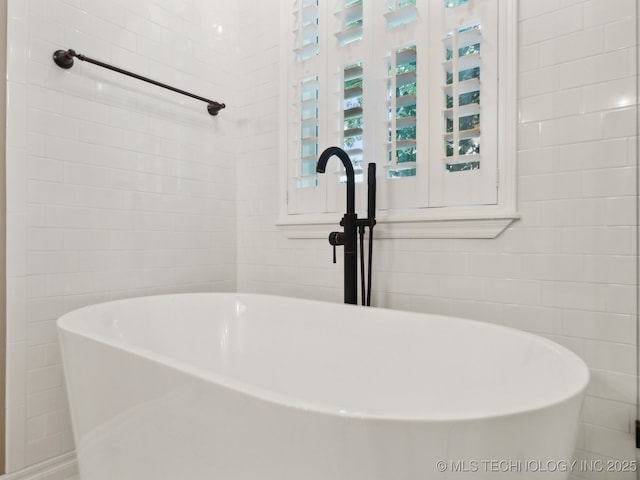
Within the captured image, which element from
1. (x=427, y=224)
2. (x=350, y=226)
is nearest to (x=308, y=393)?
(x=350, y=226)

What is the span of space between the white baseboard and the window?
1.38m

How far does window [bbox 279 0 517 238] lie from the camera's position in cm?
154

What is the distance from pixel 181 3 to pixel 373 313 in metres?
1.86

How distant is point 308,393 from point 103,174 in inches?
50.8

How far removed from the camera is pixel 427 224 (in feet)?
5.58

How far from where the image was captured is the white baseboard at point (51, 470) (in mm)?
1549

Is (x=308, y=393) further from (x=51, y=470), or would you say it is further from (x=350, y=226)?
(x=51, y=470)

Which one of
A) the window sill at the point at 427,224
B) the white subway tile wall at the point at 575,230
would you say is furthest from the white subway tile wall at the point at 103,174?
the white subway tile wall at the point at 575,230

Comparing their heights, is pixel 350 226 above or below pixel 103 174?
below

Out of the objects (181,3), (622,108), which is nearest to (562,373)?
(622,108)

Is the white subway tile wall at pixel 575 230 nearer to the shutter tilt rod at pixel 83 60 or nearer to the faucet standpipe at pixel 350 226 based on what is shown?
the faucet standpipe at pixel 350 226

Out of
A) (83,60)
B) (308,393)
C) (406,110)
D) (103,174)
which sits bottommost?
(308,393)

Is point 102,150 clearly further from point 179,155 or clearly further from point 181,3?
point 181,3

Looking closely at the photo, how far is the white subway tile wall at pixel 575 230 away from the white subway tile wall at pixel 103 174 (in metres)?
1.24
